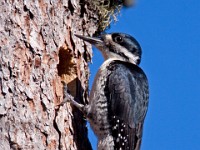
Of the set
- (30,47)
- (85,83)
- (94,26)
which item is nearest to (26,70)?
(30,47)

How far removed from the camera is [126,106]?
4.46m

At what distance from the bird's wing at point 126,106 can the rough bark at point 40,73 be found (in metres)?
0.30

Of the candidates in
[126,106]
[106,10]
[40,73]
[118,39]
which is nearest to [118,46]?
[118,39]

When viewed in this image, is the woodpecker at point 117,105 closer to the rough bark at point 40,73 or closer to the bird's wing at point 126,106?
the bird's wing at point 126,106

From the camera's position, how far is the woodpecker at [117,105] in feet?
14.4

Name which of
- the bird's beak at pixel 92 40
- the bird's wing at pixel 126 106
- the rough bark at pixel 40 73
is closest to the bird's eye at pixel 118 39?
the bird's beak at pixel 92 40

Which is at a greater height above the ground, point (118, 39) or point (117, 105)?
point (118, 39)

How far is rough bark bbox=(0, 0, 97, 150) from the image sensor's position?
3572 mm

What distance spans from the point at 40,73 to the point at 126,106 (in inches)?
37.6

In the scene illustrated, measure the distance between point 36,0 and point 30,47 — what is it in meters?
0.43

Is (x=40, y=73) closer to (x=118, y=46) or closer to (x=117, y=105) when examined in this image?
(x=117, y=105)

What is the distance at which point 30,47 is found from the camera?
152 inches

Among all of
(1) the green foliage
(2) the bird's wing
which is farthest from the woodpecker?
(1) the green foliage

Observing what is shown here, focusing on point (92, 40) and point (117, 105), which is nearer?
point (117, 105)
